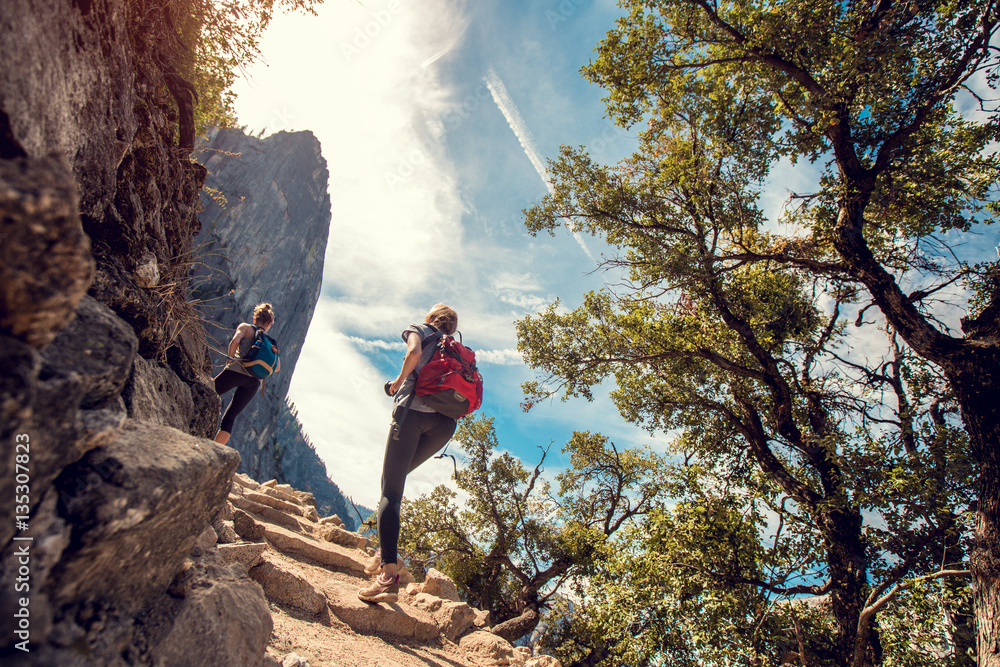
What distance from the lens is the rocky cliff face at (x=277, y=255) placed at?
7131 cm

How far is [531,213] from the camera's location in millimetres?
8781

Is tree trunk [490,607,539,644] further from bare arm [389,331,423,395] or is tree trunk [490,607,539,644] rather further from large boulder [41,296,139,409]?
large boulder [41,296,139,409]

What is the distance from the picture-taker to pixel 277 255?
82.7 m

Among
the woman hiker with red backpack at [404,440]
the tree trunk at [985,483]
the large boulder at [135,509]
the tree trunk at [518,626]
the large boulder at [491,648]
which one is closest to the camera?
the large boulder at [135,509]

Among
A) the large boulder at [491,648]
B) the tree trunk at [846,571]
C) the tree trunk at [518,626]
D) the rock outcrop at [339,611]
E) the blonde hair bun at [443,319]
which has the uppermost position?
the blonde hair bun at [443,319]

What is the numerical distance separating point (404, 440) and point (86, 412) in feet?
9.07

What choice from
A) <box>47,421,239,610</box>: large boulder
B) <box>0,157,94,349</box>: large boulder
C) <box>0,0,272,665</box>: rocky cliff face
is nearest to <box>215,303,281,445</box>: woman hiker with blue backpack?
<box>0,0,272,665</box>: rocky cliff face

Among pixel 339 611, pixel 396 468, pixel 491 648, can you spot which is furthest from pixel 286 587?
pixel 491 648

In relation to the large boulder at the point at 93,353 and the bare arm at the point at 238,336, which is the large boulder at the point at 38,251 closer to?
the large boulder at the point at 93,353

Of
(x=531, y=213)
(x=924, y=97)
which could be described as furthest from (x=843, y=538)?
(x=531, y=213)

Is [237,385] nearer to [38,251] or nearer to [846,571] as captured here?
[38,251]

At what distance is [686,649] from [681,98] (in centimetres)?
921

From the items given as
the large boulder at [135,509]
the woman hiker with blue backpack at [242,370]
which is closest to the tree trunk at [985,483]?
the large boulder at [135,509]

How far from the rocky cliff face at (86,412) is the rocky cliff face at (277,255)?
7262cm
